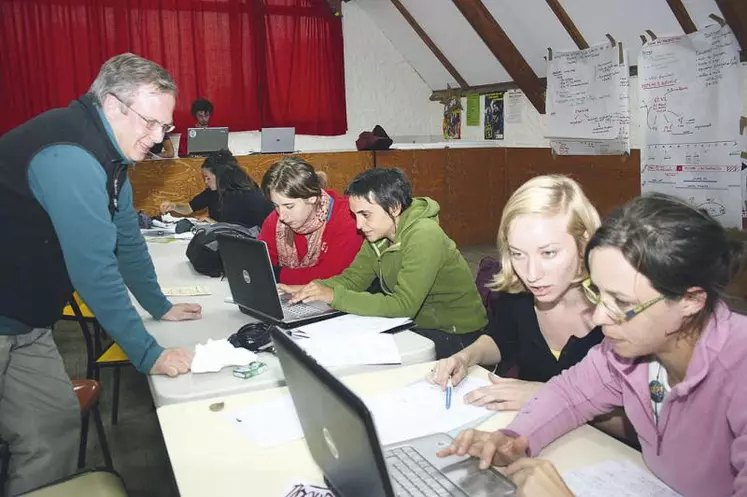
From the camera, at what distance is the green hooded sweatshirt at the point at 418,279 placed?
79.8 inches

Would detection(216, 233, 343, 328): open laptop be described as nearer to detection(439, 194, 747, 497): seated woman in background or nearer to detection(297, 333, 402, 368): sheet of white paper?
detection(297, 333, 402, 368): sheet of white paper

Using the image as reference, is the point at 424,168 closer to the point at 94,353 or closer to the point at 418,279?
the point at 94,353

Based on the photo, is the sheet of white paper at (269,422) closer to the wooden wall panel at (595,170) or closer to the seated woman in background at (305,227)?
the seated woman in background at (305,227)

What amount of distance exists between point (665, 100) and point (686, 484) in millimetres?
4002

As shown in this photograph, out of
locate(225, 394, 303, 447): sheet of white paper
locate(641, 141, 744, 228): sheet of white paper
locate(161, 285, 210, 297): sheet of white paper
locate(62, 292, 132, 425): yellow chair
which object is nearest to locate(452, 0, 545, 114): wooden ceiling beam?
locate(641, 141, 744, 228): sheet of white paper

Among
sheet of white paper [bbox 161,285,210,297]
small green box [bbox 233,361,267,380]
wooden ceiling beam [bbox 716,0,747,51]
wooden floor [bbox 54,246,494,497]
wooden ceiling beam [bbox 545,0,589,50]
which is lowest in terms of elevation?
wooden floor [bbox 54,246,494,497]

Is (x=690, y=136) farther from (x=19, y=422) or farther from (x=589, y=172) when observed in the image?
(x=19, y=422)

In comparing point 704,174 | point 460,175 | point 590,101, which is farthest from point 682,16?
point 460,175

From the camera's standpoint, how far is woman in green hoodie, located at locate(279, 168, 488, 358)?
6.77 feet

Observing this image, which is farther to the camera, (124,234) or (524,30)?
(524,30)

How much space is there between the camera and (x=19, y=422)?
5.77ft

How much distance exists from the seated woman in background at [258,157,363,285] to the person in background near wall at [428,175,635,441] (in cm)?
106

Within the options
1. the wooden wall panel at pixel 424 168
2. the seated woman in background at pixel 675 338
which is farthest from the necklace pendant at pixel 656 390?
the wooden wall panel at pixel 424 168

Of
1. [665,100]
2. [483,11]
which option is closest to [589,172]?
[665,100]
